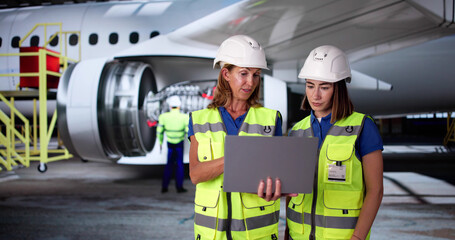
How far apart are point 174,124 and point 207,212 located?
411 cm

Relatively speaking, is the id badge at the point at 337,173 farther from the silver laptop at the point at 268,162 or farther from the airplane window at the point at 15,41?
the airplane window at the point at 15,41

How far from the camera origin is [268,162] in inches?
47.6

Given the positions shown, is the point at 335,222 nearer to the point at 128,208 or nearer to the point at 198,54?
the point at 128,208

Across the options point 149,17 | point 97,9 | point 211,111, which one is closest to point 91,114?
point 149,17

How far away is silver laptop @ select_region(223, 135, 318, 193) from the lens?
1200mm

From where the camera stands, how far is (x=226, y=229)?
57.1 inches

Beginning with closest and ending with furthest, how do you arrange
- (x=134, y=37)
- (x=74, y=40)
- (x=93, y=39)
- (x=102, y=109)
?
(x=102, y=109), (x=134, y=37), (x=93, y=39), (x=74, y=40)

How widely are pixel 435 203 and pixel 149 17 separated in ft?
20.5

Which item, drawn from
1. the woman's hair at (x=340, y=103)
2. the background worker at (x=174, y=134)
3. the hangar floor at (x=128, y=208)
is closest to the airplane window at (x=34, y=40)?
the hangar floor at (x=128, y=208)

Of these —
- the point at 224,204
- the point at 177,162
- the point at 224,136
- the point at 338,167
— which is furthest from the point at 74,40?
the point at 338,167

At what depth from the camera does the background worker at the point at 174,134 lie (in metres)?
5.50

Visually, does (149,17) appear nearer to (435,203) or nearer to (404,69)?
(404,69)

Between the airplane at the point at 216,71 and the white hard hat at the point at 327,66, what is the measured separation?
2837mm

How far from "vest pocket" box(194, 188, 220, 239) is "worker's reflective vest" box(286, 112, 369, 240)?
0.38 m
